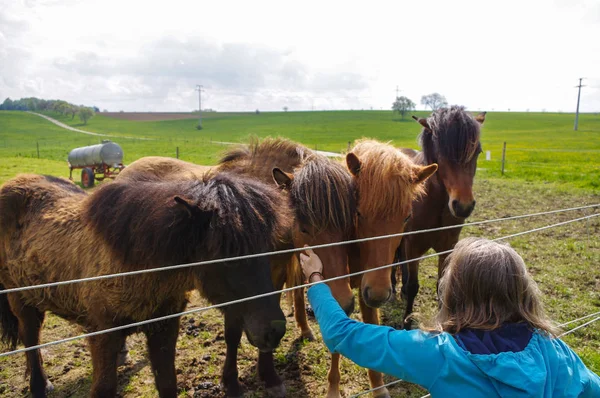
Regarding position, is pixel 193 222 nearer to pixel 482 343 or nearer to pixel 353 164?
pixel 353 164

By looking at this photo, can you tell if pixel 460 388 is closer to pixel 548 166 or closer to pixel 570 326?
pixel 570 326

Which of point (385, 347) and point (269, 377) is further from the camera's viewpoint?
point (269, 377)

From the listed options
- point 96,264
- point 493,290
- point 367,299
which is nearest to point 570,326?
point 367,299

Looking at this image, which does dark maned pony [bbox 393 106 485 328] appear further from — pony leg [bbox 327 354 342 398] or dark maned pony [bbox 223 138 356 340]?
dark maned pony [bbox 223 138 356 340]

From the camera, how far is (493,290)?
1626 mm

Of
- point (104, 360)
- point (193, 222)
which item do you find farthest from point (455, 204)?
point (104, 360)

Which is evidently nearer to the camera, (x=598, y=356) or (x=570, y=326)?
(x=598, y=356)

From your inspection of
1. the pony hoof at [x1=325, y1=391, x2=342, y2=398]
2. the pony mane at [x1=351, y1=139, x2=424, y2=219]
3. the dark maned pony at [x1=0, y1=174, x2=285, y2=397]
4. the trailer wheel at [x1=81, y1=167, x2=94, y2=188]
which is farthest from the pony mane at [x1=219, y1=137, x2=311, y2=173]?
the trailer wheel at [x1=81, y1=167, x2=94, y2=188]

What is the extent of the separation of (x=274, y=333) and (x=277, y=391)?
63.7 inches

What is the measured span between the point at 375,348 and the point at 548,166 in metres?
21.8

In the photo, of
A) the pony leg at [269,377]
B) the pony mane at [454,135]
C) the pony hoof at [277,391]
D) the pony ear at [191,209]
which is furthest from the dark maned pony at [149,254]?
the pony mane at [454,135]

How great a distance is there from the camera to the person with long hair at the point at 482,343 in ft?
4.79

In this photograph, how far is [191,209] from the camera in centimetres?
242

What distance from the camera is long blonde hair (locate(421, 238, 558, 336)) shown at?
5.28 feet
